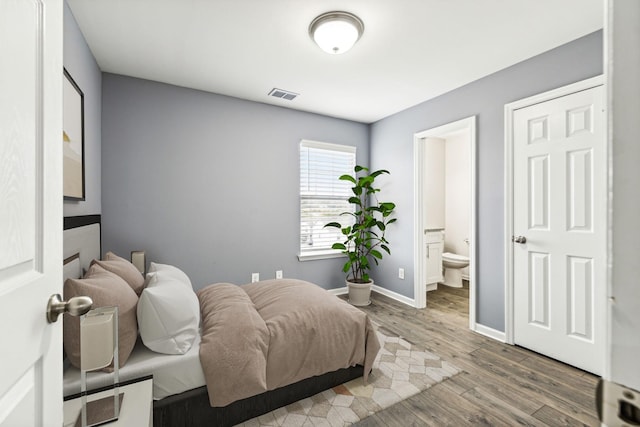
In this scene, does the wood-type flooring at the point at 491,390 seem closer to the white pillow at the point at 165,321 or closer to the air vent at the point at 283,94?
the white pillow at the point at 165,321

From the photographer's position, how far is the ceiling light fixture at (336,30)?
6.44 feet

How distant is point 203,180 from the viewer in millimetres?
3232

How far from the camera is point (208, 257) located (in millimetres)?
3254

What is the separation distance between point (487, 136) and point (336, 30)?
1.85 m

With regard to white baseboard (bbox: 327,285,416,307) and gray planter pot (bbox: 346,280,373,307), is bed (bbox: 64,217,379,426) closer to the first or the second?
gray planter pot (bbox: 346,280,373,307)

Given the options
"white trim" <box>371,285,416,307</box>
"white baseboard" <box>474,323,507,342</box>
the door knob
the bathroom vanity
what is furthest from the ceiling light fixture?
the bathroom vanity

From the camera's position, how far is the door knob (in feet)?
2.13

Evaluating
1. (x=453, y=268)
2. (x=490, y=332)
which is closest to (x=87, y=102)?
(x=490, y=332)

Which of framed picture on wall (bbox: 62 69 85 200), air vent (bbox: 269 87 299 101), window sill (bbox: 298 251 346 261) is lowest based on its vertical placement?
window sill (bbox: 298 251 346 261)

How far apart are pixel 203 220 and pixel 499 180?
313 centimetres

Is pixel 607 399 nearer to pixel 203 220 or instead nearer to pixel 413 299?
pixel 203 220

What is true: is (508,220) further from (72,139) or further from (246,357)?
(72,139)

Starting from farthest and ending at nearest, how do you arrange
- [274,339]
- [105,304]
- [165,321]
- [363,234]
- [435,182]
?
[435,182] < [363,234] < [274,339] < [165,321] < [105,304]

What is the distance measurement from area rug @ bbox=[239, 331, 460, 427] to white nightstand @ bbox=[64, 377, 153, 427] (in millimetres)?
637
